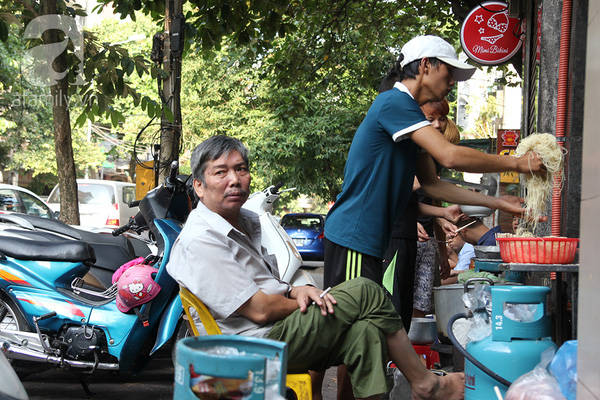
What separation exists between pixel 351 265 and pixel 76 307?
244cm

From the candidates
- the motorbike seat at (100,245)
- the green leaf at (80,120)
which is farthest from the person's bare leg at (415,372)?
the green leaf at (80,120)

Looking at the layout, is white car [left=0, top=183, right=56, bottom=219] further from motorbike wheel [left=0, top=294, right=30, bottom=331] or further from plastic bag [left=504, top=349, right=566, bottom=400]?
plastic bag [left=504, top=349, right=566, bottom=400]

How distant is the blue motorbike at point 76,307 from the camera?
500 cm

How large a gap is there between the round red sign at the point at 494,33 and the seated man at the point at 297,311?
268 inches

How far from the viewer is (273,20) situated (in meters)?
10.2

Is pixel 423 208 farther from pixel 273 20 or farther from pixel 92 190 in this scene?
pixel 92 190

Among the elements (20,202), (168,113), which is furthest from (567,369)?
(20,202)

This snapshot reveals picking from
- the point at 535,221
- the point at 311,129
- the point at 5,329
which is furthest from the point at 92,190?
the point at 535,221

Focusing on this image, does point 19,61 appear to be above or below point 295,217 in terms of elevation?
above

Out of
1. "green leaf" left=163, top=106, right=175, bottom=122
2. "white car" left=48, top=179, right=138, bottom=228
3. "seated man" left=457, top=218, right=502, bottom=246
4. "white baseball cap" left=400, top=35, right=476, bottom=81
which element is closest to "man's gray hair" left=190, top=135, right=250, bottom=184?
"white baseball cap" left=400, top=35, right=476, bottom=81

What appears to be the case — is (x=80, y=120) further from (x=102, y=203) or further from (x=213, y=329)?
(x=102, y=203)

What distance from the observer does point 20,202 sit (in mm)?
14078

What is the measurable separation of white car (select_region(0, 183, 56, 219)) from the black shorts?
1126 centimetres

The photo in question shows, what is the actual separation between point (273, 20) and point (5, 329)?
6414 millimetres
